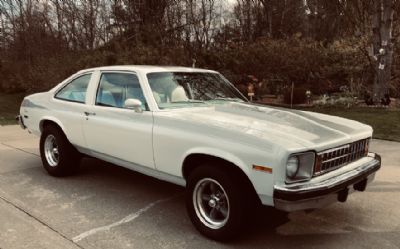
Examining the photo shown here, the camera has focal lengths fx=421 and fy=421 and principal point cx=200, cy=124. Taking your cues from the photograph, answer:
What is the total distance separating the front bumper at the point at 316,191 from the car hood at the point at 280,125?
0.29m

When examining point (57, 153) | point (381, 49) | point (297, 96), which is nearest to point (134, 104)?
point (57, 153)

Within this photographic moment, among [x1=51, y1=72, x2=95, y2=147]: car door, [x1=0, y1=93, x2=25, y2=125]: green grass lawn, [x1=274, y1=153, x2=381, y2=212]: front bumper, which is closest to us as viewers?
[x1=274, y1=153, x2=381, y2=212]: front bumper

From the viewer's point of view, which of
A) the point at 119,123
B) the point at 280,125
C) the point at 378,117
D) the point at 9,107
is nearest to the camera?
the point at 280,125

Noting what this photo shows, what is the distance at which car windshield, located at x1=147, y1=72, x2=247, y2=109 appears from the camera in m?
4.64

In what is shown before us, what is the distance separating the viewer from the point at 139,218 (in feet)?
14.4

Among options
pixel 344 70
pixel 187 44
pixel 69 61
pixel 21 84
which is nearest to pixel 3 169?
pixel 69 61

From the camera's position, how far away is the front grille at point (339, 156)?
358 centimetres

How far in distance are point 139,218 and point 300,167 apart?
6.06ft

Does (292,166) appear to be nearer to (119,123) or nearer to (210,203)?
(210,203)

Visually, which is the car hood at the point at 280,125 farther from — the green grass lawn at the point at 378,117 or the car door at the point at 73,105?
the green grass lawn at the point at 378,117

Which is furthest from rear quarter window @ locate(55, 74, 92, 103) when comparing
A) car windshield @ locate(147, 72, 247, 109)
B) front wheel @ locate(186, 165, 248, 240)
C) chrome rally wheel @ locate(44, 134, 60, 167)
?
front wheel @ locate(186, 165, 248, 240)

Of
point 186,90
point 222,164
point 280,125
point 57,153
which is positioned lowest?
point 57,153

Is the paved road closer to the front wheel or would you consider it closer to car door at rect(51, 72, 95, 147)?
the front wheel

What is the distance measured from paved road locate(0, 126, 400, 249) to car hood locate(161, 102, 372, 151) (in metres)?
0.88
